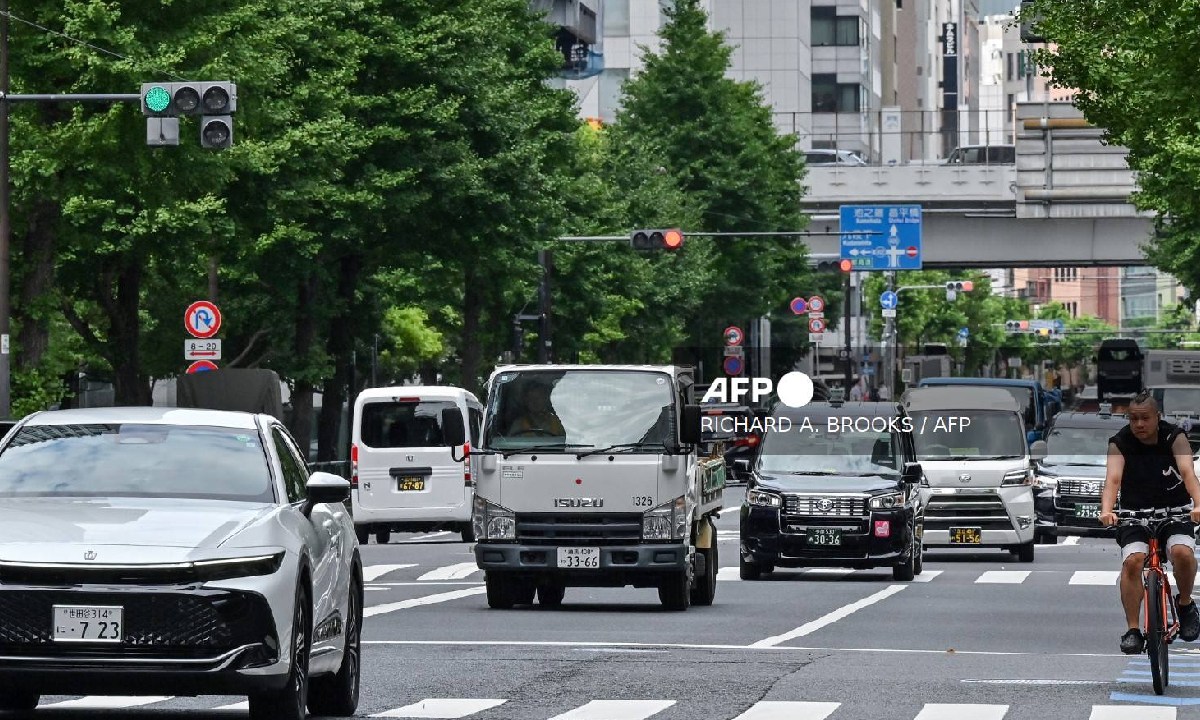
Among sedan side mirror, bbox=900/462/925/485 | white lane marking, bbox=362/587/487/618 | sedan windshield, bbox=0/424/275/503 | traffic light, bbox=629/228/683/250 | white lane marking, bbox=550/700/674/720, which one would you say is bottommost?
white lane marking, bbox=362/587/487/618

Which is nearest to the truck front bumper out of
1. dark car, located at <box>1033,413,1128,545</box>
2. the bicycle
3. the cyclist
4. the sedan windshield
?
the bicycle

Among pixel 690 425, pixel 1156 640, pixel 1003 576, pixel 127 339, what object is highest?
pixel 127 339

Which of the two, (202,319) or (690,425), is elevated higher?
(202,319)

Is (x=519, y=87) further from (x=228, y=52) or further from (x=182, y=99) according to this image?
(x=182, y=99)

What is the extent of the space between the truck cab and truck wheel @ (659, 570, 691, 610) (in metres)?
0.03

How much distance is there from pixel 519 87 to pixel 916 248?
86.0 ft

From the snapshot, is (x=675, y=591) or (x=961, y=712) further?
(x=675, y=591)

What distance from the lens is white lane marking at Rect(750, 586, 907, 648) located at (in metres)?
18.7

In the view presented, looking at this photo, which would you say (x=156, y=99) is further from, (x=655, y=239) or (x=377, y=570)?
(x=655, y=239)

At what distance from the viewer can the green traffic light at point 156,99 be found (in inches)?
1094

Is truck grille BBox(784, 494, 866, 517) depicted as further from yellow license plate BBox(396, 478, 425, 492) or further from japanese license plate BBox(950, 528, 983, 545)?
yellow license plate BBox(396, 478, 425, 492)

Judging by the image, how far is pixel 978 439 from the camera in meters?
34.3

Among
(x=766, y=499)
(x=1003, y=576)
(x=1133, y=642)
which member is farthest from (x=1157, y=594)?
(x=1003, y=576)

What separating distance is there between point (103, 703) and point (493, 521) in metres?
8.60
